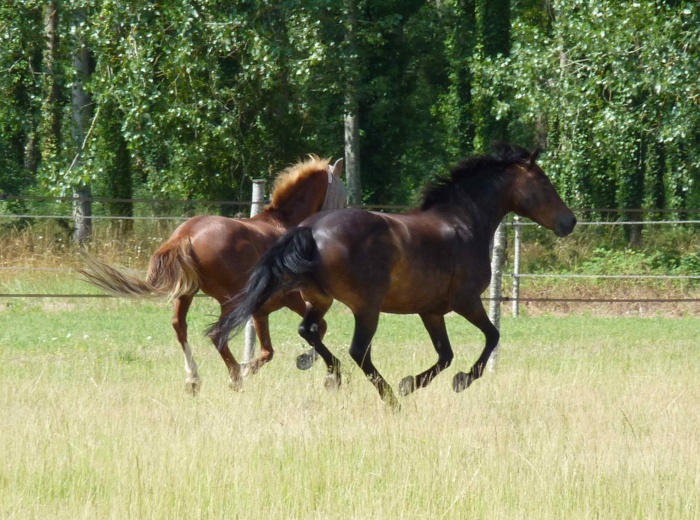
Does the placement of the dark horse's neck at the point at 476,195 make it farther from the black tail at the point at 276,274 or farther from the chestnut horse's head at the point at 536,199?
the black tail at the point at 276,274

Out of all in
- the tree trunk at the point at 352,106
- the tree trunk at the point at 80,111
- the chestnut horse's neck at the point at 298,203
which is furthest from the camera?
the tree trunk at the point at 352,106

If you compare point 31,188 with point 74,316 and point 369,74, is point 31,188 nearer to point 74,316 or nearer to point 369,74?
point 369,74

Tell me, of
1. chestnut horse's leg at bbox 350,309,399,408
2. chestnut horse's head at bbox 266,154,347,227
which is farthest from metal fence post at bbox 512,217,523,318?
chestnut horse's leg at bbox 350,309,399,408

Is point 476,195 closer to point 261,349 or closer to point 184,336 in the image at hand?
point 261,349

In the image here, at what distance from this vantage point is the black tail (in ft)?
21.5

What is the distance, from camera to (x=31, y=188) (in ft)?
79.9

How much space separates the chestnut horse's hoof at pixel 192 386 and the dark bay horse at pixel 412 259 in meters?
0.68

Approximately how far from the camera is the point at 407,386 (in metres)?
6.95

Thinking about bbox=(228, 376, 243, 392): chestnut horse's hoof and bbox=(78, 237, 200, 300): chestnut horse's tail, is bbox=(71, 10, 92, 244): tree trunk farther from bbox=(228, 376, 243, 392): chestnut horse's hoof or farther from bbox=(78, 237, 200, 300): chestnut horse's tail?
bbox=(228, 376, 243, 392): chestnut horse's hoof

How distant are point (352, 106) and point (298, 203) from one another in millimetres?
10636

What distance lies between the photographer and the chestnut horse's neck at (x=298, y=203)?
8.63m

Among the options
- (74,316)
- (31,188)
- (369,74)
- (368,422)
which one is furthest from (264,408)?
(31,188)

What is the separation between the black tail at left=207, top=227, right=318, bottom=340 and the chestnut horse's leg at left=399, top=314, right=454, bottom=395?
108 cm

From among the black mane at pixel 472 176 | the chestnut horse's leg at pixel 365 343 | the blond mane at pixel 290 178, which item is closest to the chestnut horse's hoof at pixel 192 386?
the chestnut horse's leg at pixel 365 343
